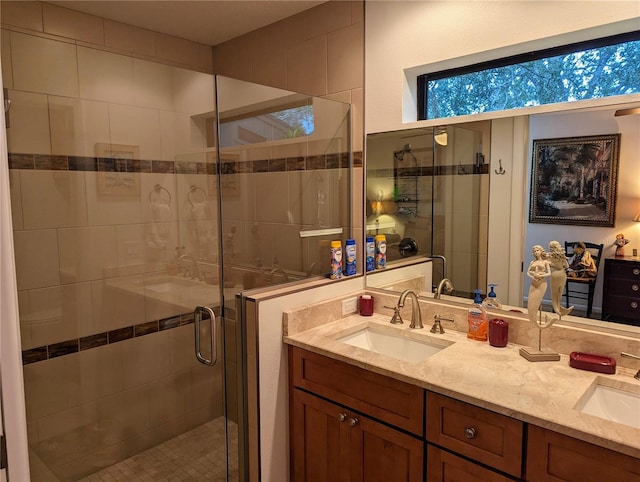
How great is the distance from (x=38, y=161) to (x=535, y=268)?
2.06 meters

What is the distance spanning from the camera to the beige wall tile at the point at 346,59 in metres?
2.22

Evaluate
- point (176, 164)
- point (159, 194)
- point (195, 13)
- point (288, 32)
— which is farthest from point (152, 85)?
point (288, 32)

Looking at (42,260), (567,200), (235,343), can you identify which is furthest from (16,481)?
(567,200)

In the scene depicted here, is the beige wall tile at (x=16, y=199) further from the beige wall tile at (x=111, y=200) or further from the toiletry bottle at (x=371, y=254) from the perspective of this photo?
the toiletry bottle at (x=371, y=254)

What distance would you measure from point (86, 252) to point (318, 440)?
1.33 metres

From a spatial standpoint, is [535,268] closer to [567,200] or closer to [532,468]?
[567,200]

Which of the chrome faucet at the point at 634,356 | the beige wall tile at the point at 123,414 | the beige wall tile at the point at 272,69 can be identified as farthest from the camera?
the beige wall tile at the point at 272,69

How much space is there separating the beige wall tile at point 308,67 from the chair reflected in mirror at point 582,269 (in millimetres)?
1449

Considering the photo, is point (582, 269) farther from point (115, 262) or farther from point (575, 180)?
point (115, 262)

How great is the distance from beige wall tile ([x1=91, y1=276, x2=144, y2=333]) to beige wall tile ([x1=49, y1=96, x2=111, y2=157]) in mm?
619

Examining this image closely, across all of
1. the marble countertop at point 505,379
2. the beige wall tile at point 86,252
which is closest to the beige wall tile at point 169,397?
the beige wall tile at point 86,252

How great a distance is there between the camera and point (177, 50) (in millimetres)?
2814

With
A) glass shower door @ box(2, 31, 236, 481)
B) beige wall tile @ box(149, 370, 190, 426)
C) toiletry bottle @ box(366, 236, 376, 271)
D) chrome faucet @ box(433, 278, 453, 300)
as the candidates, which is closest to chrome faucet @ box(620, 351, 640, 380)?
chrome faucet @ box(433, 278, 453, 300)

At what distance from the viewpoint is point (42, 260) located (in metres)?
1.91
